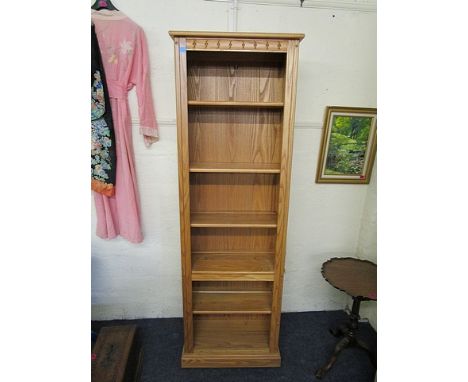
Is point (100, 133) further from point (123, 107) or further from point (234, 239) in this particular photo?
point (234, 239)

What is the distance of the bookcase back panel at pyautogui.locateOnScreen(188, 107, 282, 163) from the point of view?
161 centimetres

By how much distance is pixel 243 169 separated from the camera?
1458 mm

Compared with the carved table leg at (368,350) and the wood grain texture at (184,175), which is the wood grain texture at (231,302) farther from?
the carved table leg at (368,350)

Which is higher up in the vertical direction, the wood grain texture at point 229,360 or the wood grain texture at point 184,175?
the wood grain texture at point 184,175

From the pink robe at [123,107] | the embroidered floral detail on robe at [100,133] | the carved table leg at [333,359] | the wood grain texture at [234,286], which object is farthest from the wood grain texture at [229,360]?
the embroidered floral detail on robe at [100,133]

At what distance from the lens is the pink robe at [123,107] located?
1.54 metres

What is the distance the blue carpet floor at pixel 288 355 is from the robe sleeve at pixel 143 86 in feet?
5.03

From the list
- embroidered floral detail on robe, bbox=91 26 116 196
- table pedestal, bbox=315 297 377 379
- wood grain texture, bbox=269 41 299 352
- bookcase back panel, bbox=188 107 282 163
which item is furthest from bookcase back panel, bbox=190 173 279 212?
table pedestal, bbox=315 297 377 379

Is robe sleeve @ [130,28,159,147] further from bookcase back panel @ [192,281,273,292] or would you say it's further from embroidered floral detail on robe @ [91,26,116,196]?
bookcase back panel @ [192,281,273,292]

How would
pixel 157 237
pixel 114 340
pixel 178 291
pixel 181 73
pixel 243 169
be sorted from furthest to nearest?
1. pixel 178 291
2. pixel 157 237
3. pixel 114 340
4. pixel 243 169
5. pixel 181 73

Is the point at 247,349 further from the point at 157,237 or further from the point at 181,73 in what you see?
the point at 181,73
